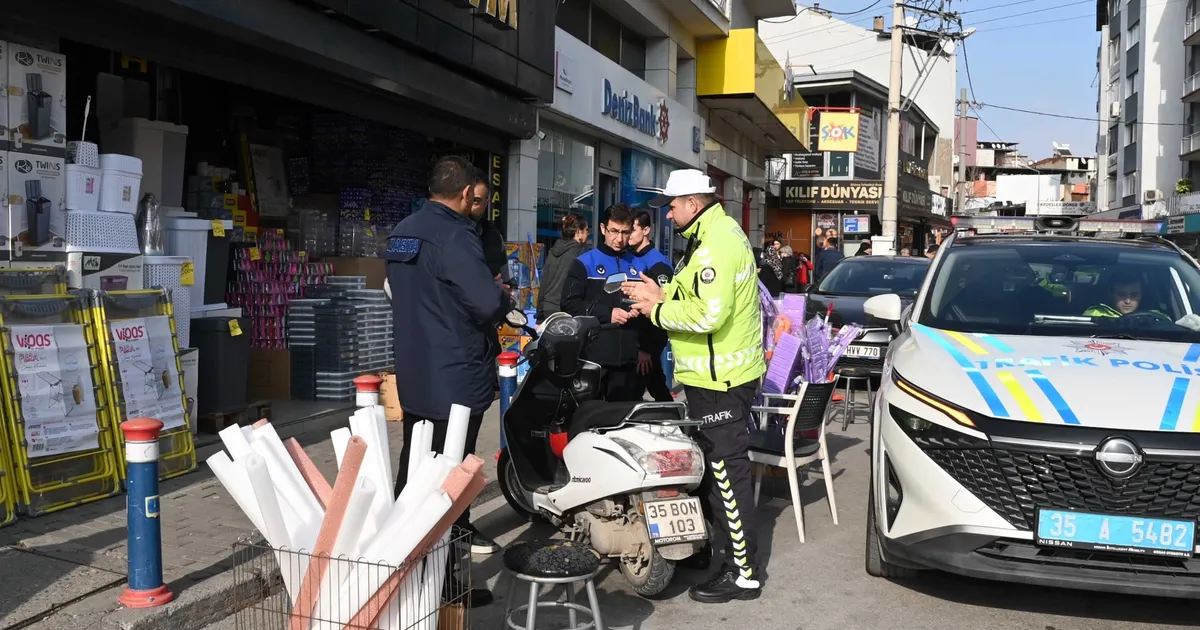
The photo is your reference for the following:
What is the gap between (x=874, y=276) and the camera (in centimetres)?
1261

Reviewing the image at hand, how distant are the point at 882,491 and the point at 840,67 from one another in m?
45.5

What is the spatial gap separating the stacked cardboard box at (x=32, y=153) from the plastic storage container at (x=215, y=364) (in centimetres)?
150

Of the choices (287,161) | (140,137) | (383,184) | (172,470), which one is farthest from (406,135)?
(172,470)

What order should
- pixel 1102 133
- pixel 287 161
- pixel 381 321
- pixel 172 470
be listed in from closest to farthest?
pixel 172 470 → pixel 381 321 → pixel 287 161 → pixel 1102 133

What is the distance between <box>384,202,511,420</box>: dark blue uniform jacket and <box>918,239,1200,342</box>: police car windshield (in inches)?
99.7

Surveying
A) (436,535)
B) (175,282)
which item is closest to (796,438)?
(436,535)

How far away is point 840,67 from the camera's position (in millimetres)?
47000

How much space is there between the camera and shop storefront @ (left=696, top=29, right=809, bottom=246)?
1922cm

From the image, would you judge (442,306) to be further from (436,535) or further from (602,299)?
(602,299)

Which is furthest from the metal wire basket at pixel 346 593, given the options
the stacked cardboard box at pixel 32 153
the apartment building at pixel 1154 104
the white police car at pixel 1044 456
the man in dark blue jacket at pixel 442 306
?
the apartment building at pixel 1154 104

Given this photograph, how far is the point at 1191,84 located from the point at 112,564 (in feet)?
172

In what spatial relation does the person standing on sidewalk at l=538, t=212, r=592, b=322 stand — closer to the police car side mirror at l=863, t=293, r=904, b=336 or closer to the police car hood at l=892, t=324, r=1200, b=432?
the police car side mirror at l=863, t=293, r=904, b=336

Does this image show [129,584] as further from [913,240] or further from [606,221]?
[913,240]

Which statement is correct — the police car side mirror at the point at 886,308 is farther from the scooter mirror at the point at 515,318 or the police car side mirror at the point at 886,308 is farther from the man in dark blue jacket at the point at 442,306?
the man in dark blue jacket at the point at 442,306
